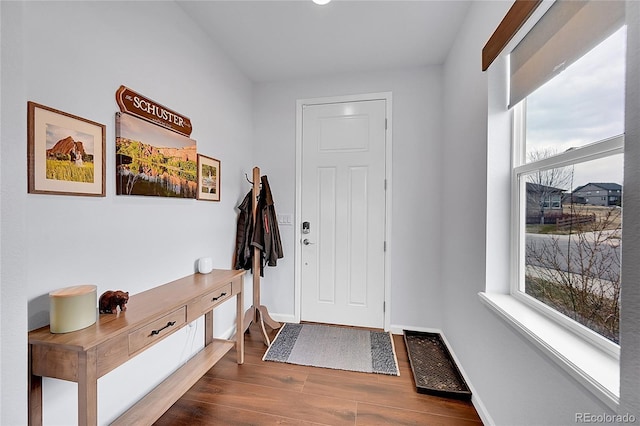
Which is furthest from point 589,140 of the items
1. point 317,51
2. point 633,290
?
point 317,51

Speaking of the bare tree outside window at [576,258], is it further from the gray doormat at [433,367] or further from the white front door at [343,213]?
the white front door at [343,213]

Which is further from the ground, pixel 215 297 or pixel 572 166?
pixel 572 166

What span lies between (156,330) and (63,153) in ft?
3.00

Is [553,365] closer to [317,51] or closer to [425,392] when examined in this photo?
[425,392]

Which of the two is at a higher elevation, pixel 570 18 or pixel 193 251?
pixel 570 18

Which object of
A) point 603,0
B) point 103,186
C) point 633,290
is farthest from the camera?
point 103,186

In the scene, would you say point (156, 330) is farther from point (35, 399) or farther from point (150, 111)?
point (150, 111)

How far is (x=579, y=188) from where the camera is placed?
3.47ft

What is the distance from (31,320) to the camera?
107 cm

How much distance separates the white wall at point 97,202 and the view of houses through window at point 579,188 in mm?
1806

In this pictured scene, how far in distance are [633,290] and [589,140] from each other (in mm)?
650

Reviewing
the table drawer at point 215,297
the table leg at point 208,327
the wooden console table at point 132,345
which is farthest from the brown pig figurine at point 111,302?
the table leg at point 208,327

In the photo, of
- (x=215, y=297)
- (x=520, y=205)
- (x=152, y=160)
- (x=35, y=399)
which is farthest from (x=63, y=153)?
(x=520, y=205)

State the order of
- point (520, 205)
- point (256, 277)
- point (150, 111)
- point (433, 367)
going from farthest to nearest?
point (256, 277), point (433, 367), point (150, 111), point (520, 205)
